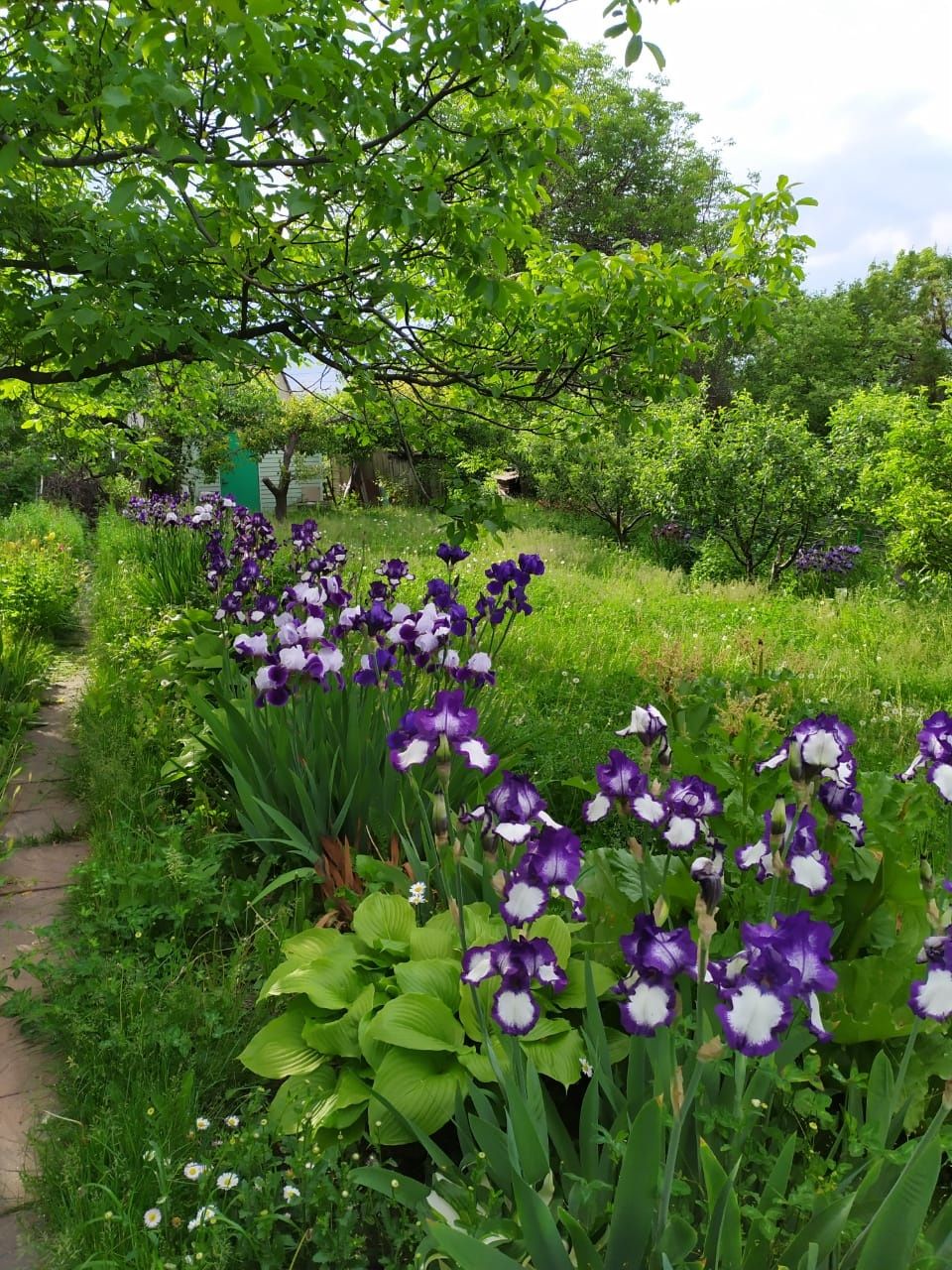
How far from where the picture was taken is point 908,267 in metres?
25.5

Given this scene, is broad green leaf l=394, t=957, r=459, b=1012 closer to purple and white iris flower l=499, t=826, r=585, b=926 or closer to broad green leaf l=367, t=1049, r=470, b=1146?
broad green leaf l=367, t=1049, r=470, b=1146

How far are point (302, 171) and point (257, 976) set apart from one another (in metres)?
2.64

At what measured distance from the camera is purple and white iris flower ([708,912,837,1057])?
102 cm

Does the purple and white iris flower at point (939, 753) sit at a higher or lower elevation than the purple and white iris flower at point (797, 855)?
higher

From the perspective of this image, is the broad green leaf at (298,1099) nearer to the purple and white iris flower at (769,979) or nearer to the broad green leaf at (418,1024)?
the broad green leaf at (418,1024)

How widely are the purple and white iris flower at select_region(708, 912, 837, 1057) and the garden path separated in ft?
5.21

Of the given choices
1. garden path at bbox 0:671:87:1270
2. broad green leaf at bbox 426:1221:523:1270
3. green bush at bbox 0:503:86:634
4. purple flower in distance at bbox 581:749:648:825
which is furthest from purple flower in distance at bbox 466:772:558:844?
green bush at bbox 0:503:86:634

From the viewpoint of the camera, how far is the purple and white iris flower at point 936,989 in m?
1.07

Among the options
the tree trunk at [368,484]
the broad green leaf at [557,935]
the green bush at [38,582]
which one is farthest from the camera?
the tree trunk at [368,484]

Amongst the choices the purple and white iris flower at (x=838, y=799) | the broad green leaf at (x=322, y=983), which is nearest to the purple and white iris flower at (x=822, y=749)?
the purple and white iris flower at (x=838, y=799)

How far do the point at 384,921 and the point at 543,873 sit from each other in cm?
107

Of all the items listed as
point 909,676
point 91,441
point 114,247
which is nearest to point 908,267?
point 909,676

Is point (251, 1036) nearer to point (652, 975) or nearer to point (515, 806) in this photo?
point (515, 806)

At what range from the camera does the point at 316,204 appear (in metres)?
2.36
